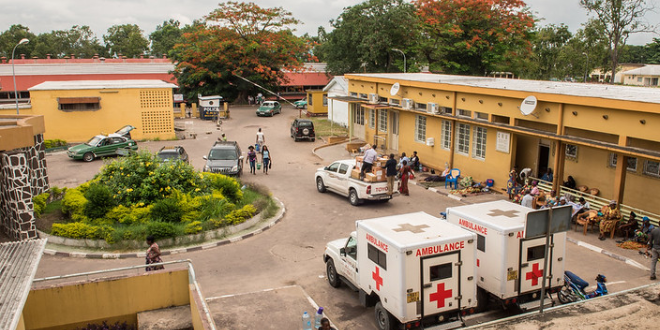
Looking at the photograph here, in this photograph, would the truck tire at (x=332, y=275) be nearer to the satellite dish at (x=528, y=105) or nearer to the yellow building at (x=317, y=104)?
the satellite dish at (x=528, y=105)

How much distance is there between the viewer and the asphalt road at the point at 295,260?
441 inches

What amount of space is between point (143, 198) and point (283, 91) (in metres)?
48.3

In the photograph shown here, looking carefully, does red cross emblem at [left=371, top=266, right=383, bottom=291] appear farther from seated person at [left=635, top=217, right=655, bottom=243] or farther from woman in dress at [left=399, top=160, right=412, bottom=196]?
woman in dress at [left=399, top=160, right=412, bottom=196]

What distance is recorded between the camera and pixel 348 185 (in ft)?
64.1

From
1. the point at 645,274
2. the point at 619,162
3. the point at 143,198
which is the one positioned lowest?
the point at 645,274

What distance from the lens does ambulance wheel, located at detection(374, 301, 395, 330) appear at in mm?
9570

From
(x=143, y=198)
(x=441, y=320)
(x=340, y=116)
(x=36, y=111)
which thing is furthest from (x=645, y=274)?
(x=36, y=111)

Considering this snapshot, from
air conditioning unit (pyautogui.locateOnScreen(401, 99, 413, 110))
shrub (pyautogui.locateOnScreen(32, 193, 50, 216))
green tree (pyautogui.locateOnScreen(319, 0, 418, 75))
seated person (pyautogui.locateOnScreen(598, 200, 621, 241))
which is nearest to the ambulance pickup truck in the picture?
seated person (pyautogui.locateOnScreen(598, 200, 621, 241))

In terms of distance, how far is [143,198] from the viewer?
16.4 m

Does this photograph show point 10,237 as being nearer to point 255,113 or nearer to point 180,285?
point 180,285

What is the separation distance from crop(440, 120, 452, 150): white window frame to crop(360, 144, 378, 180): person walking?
6.37m

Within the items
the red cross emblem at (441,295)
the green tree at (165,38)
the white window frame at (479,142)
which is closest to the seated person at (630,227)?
the white window frame at (479,142)

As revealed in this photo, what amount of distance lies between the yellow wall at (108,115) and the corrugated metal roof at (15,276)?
2609 cm

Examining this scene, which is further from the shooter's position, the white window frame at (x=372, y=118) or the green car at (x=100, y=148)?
the white window frame at (x=372, y=118)
